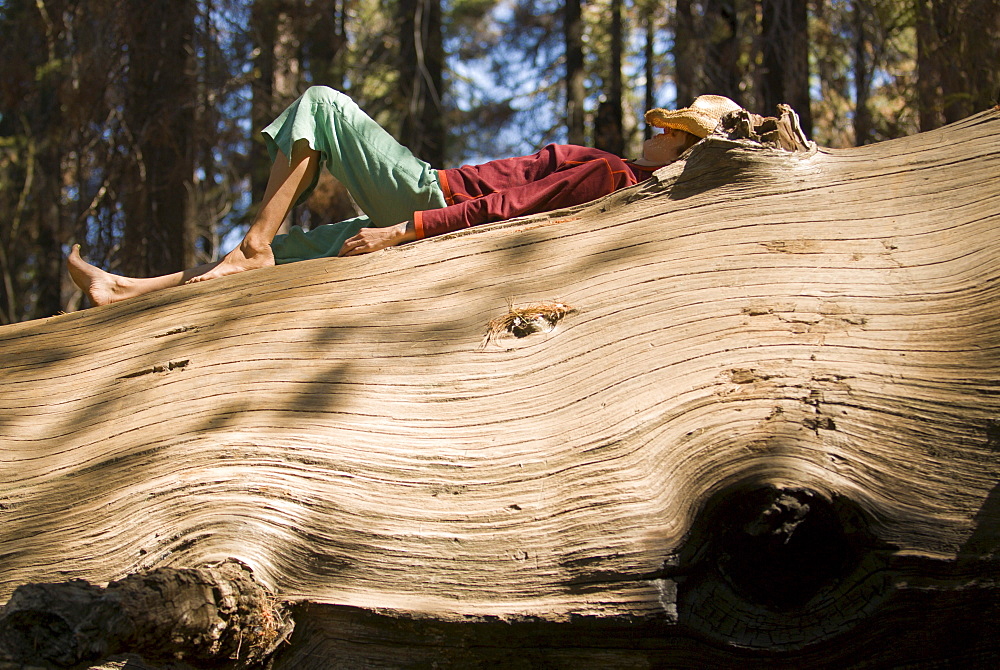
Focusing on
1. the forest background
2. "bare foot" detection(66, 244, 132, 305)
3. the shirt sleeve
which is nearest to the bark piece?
the shirt sleeve

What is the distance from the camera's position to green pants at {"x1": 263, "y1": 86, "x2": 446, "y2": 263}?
125 inches

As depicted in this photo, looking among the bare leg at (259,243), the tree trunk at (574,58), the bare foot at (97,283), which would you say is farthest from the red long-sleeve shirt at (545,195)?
the tree trunk at (574,58)

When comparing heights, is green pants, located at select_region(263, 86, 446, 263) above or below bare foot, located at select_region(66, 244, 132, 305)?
above

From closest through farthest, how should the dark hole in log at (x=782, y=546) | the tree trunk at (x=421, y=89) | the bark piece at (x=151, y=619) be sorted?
the bark piece at (x=151, y=619)
the dark hole in log at (x=782, y=546)
the tree trunk at (x=421, y=89)

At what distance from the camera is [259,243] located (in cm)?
318

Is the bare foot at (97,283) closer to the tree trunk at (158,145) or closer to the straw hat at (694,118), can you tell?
the straw hat at (694,118)

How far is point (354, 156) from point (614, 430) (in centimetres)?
187

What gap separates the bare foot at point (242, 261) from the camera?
122 inches

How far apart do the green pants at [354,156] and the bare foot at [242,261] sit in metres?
0.17

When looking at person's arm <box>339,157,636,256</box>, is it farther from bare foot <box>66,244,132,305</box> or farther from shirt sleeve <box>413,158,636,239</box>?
bare foot <box>66,244,132,305</box>

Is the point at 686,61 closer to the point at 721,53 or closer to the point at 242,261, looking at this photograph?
the point at 721,53

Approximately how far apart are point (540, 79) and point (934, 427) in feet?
45.6

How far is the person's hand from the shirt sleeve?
0.04 meters

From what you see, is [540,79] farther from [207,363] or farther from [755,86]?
[207,363]
